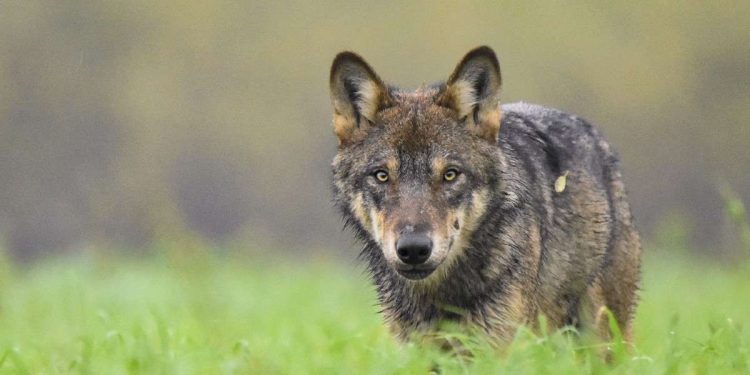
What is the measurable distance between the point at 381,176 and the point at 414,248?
54 cm

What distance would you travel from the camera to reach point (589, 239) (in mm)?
6824

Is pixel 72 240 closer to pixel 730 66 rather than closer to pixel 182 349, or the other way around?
pixel 730 66

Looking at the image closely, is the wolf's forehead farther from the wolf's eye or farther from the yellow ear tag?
the yellow ear tag

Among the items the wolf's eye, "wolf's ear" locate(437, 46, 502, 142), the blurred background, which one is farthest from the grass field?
the blurred background

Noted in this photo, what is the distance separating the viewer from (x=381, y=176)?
6.07 meters

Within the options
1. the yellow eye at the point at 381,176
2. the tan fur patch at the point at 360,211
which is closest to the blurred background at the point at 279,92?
the tan fur patch at the point at 360,211

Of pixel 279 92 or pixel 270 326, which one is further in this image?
pixel 279 92

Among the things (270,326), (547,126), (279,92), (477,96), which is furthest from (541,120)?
(279,92)

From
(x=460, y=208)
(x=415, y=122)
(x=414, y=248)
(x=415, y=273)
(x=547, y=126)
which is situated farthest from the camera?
(x=547, y=126)

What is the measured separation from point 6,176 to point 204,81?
4.53m

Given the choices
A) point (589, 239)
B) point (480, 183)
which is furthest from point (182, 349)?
point (589, 239)

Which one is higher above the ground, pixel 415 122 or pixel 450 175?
pixel 415 122

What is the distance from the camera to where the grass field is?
207 inches

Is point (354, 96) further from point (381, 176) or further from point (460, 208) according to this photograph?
point (460, 208)
